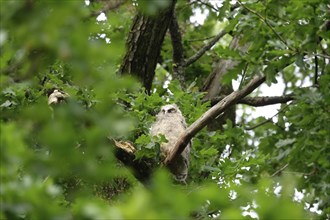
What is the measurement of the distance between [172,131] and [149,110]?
17 centimetres

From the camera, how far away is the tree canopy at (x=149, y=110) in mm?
1159

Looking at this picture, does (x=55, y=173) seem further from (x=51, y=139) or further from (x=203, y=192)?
(x=203, y=192)

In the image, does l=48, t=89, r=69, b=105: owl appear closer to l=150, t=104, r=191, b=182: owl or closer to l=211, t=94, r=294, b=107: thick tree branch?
l=150, t=104, r=191, b=182: owl

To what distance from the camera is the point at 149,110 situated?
3.67 metres

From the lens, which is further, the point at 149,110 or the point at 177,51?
the point at 177,51

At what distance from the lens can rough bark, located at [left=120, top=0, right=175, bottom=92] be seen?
4449 millimetres

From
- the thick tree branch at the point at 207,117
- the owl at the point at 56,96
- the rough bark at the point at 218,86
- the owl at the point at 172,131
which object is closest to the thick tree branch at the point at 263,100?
the rough bark at the point at 218,86

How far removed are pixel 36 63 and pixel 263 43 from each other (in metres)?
2.14

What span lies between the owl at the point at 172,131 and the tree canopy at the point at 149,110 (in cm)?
7

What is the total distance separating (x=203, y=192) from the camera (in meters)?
1.14

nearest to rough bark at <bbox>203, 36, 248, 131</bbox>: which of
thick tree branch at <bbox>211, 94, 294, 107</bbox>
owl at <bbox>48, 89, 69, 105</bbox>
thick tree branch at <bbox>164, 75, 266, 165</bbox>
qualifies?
thick tree branch at <bbox>211, 94, 294, 107</bbox>

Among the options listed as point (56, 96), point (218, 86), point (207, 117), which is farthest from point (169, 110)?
point (218, 86)

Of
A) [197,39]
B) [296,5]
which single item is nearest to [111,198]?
[296,5]

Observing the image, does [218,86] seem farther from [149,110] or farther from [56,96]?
[56,96]
